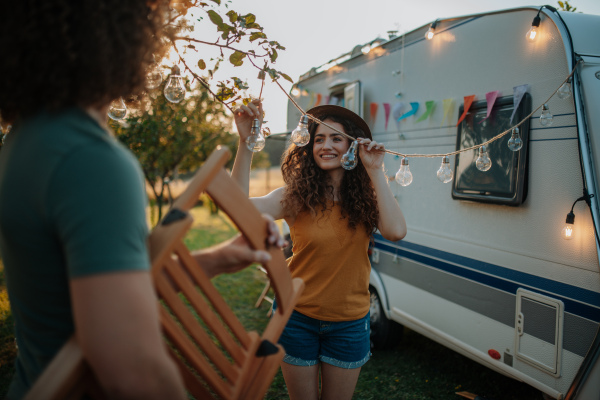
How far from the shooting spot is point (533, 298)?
2699 millimetres

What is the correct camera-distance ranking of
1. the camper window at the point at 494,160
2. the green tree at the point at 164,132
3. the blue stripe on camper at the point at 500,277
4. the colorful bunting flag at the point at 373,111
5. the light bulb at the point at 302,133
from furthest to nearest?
1. the green tree at the point at 164,132
2. the colorful bunting flag at the point at 373,111
3. the camper window at the point at 494,160
4. the blue stripe on camper at the point at 500,277
5. the light bulb at the point at 302,133

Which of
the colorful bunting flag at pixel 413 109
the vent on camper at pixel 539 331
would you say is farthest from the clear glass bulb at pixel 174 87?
the vent on camper at pixel 539 331

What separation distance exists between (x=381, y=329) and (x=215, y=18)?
350 cm

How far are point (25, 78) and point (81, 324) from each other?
50cm

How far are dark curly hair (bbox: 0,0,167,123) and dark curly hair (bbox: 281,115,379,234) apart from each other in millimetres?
1403

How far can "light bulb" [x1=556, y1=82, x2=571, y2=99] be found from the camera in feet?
7.97

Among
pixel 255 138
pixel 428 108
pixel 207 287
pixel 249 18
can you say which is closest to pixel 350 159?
pixel 255 138

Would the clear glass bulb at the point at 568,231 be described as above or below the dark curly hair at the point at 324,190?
below

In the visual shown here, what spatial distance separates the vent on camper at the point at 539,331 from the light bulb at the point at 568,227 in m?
0.42

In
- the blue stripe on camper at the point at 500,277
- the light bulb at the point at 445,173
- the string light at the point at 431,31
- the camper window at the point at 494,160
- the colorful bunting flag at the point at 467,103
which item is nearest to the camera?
the blue stripe on camper at the point at 500,277

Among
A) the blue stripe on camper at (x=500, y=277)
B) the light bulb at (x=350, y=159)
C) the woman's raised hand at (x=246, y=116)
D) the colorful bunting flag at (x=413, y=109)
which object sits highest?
the colorful bunting flag at (x=413, y=109)

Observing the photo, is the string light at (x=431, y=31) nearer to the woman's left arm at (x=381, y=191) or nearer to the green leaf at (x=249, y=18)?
the woman's left arm at (x=381, y=191)

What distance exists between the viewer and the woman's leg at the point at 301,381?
78.4 inches

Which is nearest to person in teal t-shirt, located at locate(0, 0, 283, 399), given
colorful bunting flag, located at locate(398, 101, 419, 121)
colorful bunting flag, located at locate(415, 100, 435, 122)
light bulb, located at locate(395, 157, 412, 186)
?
light bulb, located at locate(395, 157, 412, 186)
